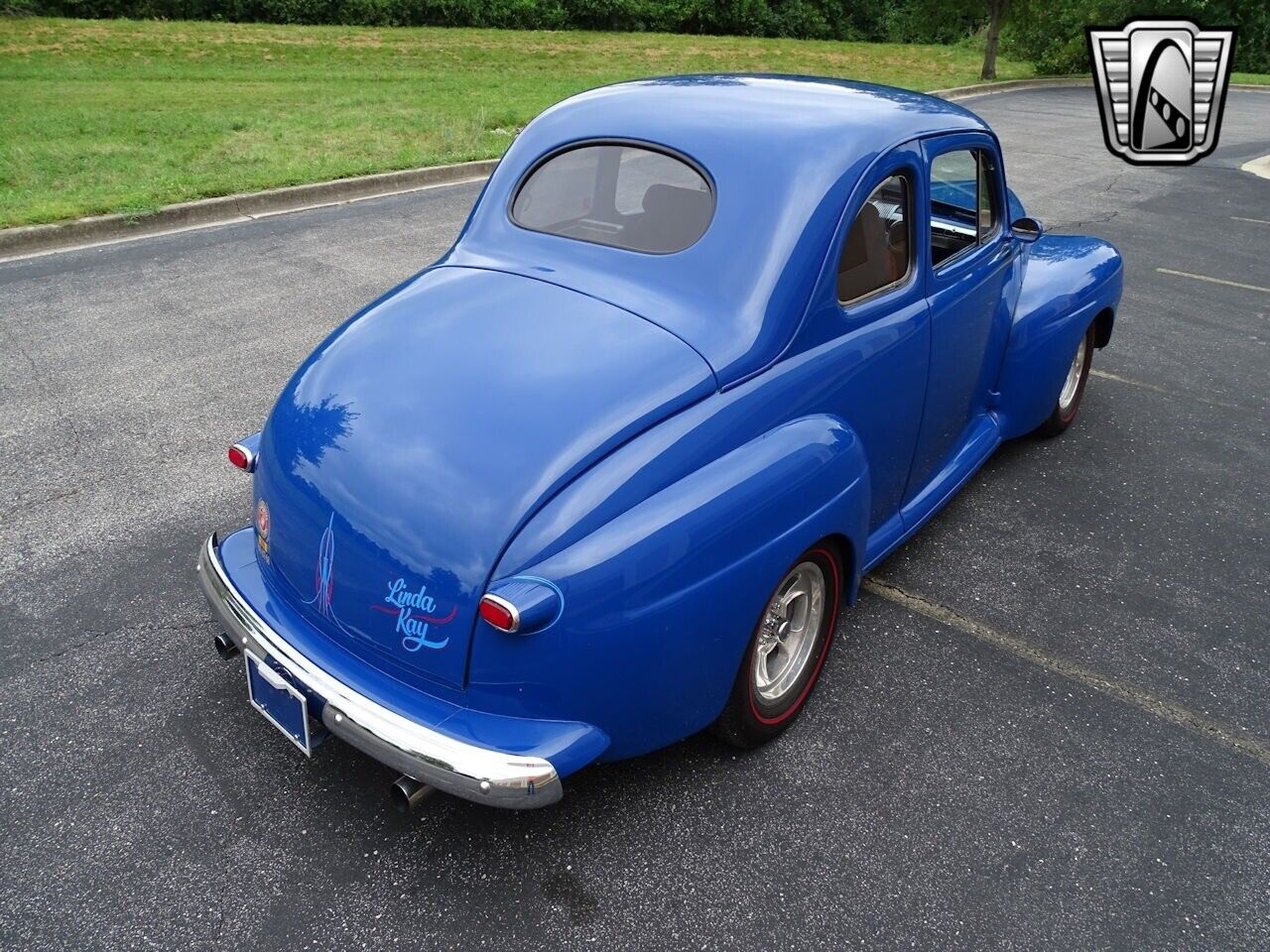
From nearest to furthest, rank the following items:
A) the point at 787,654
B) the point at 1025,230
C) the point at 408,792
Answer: the point at 408,792, the point at 787,654, the point at 1025,230

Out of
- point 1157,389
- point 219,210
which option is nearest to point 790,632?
point 1157,389

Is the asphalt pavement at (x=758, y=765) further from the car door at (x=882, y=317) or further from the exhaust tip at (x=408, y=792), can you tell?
the car door at (x=882, y=317)

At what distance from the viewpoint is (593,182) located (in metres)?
3.43

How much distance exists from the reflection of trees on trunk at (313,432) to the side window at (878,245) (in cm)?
153

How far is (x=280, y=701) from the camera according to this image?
2.46 m

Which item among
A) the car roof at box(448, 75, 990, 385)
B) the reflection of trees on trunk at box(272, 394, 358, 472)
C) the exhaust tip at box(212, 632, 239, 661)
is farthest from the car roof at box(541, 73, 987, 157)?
the exhaust tip at box(212, 632, 239, 661)

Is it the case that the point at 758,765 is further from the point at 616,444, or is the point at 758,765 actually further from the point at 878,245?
the point at 878,245

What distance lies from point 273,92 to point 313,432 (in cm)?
1510

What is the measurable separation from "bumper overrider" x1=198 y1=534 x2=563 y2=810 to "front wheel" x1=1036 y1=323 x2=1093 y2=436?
369 centimetres

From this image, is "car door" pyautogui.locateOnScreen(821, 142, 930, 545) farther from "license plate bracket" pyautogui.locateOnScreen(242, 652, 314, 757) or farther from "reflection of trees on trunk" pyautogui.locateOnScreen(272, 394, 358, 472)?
"license plate bracket" pyautogui.locateOnScreen(242, 652, 314, 757)

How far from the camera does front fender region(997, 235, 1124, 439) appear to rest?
14.0ft

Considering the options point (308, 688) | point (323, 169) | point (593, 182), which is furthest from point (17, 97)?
point (308, 688)

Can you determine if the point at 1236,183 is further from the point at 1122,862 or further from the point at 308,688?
the point at 308,688

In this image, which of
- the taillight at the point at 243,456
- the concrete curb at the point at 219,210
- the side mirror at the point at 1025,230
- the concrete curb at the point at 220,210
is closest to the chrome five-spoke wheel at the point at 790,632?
the taillight at the point at 243,456
